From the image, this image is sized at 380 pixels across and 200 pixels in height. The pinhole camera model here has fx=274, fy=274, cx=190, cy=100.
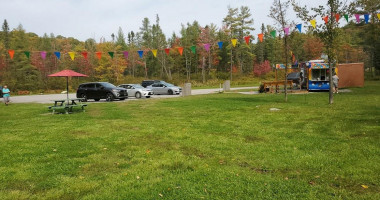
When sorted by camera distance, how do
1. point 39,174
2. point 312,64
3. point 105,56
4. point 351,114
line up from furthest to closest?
point 105,56, point 312,64, point 351,114, point 39,174

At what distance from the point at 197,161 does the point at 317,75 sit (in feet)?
70.9

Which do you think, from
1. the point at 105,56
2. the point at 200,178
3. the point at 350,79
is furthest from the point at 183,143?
the point at 105,56

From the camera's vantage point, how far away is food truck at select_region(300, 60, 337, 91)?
2322cm

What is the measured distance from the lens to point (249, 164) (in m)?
4.92

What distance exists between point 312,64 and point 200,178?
73.0 ft

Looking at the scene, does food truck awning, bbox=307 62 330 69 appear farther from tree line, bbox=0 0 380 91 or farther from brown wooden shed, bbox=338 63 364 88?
tree line, bbox=0 0 380 91

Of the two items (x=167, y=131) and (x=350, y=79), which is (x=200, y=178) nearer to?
(x=167, y=131)

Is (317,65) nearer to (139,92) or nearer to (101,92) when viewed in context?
(139,92)

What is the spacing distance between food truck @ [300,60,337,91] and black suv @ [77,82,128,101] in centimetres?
1575

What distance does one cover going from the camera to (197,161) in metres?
5.14

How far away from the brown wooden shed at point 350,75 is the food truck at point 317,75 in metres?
3.32

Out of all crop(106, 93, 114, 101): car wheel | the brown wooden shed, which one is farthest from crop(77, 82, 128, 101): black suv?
the brown wooden shed

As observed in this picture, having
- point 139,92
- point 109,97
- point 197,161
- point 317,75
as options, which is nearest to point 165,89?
point 139,92

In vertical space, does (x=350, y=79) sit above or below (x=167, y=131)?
above
